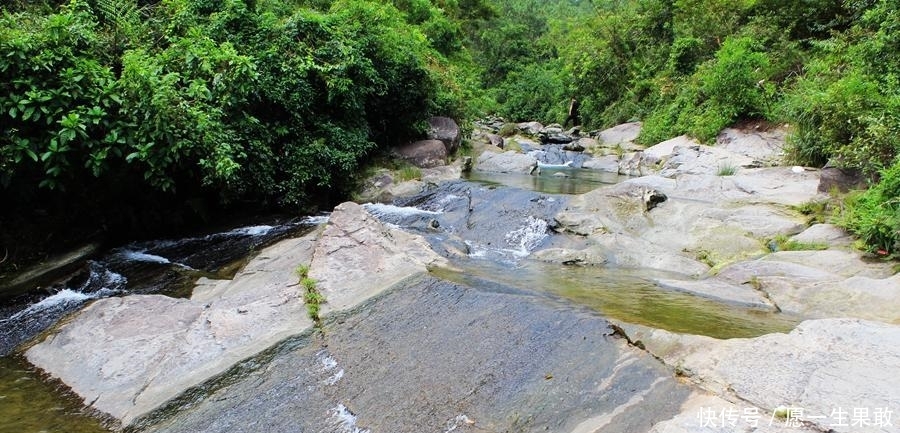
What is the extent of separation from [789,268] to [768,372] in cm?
384

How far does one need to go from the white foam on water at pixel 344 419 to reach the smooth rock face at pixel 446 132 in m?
12.2

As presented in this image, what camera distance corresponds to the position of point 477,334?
4.71 meters

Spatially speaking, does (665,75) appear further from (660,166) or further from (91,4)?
(91,4)

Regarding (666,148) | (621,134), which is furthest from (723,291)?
(621,134)

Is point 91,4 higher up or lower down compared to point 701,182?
higher up

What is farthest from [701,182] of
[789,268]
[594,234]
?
[789,268]

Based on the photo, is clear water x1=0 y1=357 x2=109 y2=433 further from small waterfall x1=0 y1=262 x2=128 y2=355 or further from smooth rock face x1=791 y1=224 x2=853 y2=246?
smooth rock face x1=791 y1=224 x2=853 y2=246

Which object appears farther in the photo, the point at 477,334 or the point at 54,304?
the point at 54,304

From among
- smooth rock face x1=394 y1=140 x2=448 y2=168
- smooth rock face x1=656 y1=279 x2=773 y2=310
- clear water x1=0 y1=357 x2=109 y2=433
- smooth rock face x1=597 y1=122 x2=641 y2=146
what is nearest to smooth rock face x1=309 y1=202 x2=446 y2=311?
clear water x1=0 y1=357 x2=109 y2=433

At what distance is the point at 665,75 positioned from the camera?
2167 cm

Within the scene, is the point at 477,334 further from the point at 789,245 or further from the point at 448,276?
the point at 789,245

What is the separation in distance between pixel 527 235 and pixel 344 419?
20.4ft

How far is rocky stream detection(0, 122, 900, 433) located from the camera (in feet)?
11.8

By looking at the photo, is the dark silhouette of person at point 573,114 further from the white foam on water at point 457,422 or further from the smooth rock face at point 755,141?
the white foam on water at point 457,422
